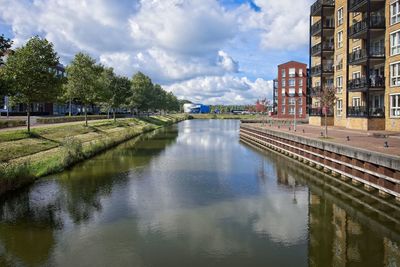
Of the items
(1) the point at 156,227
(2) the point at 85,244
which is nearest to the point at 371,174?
(1) the point at 156,227

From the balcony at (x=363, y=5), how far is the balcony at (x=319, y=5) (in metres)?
9.25

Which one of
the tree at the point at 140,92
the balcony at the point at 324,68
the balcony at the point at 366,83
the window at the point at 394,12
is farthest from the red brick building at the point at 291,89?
the window at the point at 394,12

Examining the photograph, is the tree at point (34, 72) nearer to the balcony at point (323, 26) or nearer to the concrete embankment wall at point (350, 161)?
the concrete embankment wall at point (350, 161)

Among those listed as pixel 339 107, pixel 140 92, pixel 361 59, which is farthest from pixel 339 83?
pixel 140 92

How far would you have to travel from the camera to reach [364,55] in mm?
40875

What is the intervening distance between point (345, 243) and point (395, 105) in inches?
1102

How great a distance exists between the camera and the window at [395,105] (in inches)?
1426

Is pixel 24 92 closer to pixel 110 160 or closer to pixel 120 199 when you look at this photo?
pixel 110 160

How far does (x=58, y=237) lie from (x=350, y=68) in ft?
140

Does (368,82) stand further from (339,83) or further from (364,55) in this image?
(339,83)

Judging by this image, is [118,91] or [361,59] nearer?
[361,59]

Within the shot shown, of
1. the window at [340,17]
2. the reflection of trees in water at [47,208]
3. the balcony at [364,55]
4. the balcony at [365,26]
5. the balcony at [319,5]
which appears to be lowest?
the reflection of trees in water at [47,208]

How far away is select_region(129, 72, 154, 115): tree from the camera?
291 ft

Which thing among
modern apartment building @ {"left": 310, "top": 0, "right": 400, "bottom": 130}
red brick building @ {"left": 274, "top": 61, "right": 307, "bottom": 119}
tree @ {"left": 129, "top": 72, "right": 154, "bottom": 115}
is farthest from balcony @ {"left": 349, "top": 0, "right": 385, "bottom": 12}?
red brick building @ {"left": 274, "top": 61, "right": 307, "bottom": 119}
